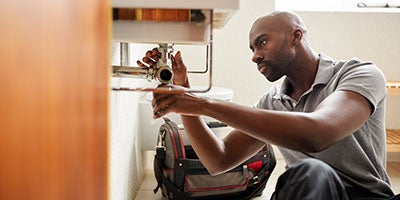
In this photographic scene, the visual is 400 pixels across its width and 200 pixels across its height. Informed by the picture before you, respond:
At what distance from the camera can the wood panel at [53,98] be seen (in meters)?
0.33

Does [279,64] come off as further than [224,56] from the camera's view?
No

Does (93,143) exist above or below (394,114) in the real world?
above

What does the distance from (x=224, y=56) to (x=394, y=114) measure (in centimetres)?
110

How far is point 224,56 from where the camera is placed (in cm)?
267

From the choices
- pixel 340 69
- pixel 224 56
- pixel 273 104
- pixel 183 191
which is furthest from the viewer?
pixel 224 56

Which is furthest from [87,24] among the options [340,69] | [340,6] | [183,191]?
[340,6]

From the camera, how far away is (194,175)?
190cm

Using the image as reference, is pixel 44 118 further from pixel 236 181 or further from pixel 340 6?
pixel 340 6

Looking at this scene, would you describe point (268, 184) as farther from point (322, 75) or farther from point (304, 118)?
point (304, 118)

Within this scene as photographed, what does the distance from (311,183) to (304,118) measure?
0.17 meters

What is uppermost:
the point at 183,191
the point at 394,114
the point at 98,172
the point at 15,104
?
the point at 15,104

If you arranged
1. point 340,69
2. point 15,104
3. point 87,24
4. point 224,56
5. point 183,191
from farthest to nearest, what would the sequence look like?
point 224,56 → point 183,191 → point 340,69 → point 87,24 → point 15,104

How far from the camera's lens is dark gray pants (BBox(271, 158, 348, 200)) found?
0.82m

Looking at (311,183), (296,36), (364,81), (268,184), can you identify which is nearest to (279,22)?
(296,36)
